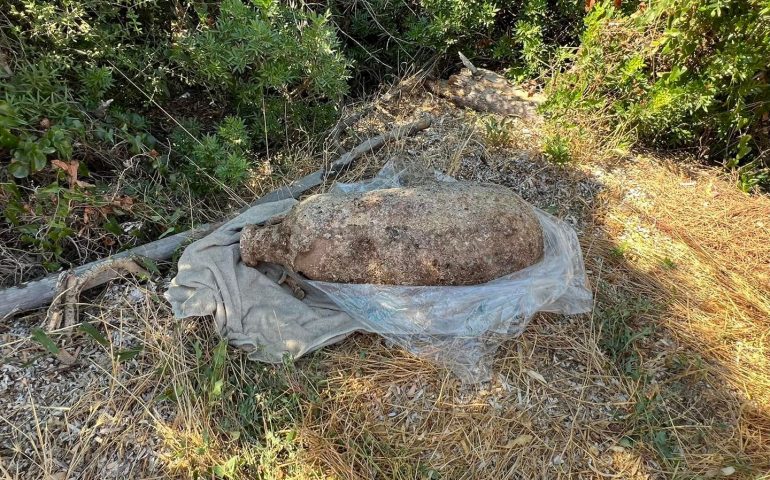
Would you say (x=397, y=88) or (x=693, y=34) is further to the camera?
(x=397, y=88)

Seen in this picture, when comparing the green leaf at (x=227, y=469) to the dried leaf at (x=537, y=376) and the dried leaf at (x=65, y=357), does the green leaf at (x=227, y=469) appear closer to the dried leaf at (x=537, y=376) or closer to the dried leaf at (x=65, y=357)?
the dried leaf at (x=65, y=357)

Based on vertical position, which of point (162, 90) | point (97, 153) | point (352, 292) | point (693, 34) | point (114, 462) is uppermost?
point (693, 34)

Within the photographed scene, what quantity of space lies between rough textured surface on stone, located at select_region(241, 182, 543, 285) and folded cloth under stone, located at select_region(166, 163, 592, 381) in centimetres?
6

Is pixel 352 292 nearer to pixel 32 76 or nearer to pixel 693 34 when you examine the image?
pixel 32 76

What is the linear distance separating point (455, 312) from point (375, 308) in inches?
13.7

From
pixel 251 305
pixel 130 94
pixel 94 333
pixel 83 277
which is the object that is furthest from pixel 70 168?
pixel 251 305

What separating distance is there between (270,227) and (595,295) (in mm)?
1634

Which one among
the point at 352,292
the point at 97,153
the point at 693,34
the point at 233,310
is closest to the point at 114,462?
the point at 233,310

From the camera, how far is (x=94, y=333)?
1843mm

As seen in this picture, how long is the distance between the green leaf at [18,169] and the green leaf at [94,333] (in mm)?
804

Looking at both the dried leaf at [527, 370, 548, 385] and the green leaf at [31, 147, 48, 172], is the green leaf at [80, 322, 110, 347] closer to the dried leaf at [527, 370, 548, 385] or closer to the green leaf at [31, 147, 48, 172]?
the green leaf at [31, 147, 48, 172]

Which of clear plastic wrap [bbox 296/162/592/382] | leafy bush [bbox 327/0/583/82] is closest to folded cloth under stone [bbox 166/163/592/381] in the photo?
clear plastic wrap [bbox 296/162/592/382]

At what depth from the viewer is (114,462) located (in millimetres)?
1691

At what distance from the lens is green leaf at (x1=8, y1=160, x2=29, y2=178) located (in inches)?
83.4
